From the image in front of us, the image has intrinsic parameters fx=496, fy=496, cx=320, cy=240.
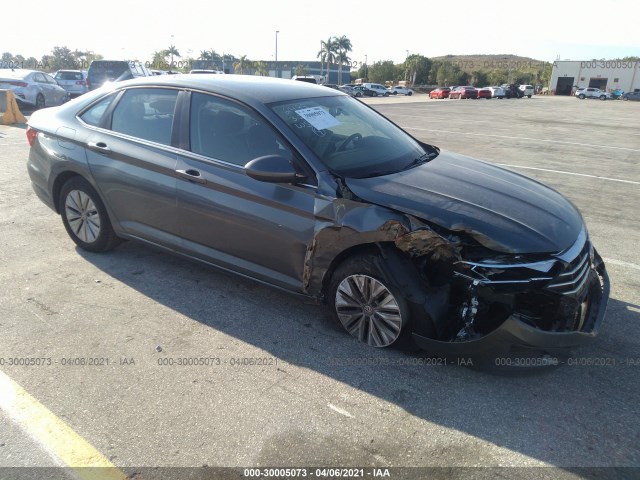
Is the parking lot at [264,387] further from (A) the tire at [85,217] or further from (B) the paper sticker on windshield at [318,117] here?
(B) the paper sticker on windshield at [318,117]

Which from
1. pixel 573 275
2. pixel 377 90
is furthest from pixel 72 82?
pixel 377 90

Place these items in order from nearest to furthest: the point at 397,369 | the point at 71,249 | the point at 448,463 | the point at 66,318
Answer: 1. the point at 448,463
2. the point at 397,369
3. the point at 66,318
4. the point at 71,249

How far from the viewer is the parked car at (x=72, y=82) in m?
22.8

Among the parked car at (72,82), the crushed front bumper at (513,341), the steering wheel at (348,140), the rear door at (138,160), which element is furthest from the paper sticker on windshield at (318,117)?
the parked car at (72,82)

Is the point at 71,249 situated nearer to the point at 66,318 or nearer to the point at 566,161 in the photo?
the point at 66,318

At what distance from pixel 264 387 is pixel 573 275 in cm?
194

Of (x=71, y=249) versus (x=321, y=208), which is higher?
(x=321, y=208)

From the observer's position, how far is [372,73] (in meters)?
105

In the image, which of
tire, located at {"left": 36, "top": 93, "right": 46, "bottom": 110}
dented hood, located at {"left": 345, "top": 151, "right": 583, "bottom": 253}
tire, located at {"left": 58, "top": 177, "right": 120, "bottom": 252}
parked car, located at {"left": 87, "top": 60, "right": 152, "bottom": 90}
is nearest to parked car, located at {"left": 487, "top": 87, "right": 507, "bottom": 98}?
parked car, located at {"left": 87, "top": 60, "right": 152, "bottom": 90}

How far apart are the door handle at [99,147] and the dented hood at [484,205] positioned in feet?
7.46

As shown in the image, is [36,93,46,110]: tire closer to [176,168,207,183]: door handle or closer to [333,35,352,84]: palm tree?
[176,168,207,183]: door handle

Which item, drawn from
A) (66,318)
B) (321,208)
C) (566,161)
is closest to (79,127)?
(66,318)

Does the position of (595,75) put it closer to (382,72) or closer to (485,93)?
(382,72)

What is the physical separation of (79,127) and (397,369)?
140 inches
